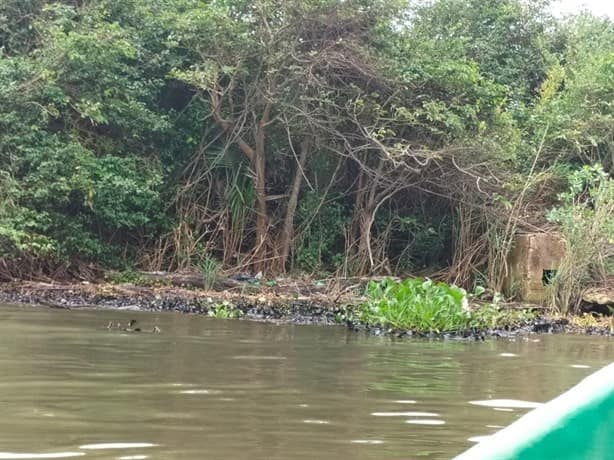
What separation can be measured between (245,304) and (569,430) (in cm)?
1038

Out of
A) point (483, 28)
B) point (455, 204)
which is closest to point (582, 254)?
point (455, 204)

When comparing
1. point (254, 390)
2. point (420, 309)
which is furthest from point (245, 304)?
point (254, 390)

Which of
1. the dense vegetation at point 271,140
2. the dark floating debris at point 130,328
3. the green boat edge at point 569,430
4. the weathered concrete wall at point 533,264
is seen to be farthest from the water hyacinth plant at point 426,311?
the green boat edge at point 569,430

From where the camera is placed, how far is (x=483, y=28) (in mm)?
18375

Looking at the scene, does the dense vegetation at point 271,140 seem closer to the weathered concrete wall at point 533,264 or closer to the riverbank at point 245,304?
the weathered concrete wall at point 533,264

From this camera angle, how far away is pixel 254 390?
189 inches

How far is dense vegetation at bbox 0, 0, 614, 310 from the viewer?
43.7 ft

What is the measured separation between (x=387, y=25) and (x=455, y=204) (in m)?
3.26

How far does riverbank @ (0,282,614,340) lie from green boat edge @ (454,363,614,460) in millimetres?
8515

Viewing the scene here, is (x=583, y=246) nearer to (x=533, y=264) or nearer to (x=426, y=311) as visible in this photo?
(x=533, y=264)

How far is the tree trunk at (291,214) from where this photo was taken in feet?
47.1

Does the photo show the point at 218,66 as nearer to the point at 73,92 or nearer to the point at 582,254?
the point at 73,92

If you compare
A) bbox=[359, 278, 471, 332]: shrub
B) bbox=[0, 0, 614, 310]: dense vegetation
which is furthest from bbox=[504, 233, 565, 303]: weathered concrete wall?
bbox=[359, 278, 471, 332]: shrub

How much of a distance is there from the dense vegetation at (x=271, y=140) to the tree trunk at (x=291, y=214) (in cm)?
4
